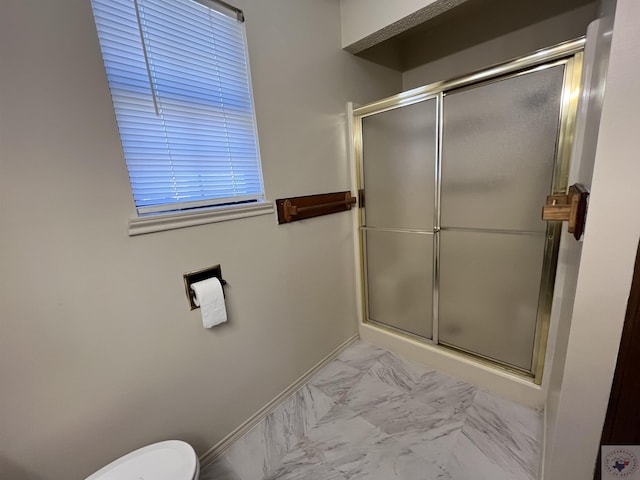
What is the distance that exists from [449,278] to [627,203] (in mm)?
1082

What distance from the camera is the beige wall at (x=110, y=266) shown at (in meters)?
0.79

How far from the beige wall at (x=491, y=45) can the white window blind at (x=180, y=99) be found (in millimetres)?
1390

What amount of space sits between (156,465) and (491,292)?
5.89 feet

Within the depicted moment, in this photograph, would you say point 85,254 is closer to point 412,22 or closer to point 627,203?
point 627,203

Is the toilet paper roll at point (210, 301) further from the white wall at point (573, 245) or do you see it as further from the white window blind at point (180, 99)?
the white wall at point (573, 245)

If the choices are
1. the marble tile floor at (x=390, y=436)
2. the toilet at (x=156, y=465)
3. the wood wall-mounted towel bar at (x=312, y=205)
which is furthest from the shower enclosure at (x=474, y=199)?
the toilet at (x=156, y=465)

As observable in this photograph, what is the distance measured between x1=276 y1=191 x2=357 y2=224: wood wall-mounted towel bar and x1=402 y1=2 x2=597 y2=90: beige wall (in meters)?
1.05

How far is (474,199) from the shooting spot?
150cm

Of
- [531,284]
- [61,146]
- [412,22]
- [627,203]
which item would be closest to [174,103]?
[61,146]

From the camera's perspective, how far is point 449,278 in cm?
169

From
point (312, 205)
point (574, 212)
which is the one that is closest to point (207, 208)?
point (312, 205)

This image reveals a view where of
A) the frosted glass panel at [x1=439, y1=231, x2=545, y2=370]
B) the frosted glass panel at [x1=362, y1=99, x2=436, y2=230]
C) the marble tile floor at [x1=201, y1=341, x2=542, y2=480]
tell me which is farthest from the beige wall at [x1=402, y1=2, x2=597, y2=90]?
the marble tile floor at [x1=201, y1=341, x2=542, y2=480]

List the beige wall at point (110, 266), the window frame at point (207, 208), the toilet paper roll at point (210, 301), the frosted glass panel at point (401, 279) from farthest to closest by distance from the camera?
the frosted glass panel at point (401, 279)
the toilet paper roll at point (210, 301)
the window frame at point (207, 208)
the beige wall at point (110, 266)

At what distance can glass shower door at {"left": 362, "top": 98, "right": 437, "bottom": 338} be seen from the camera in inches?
65.2
